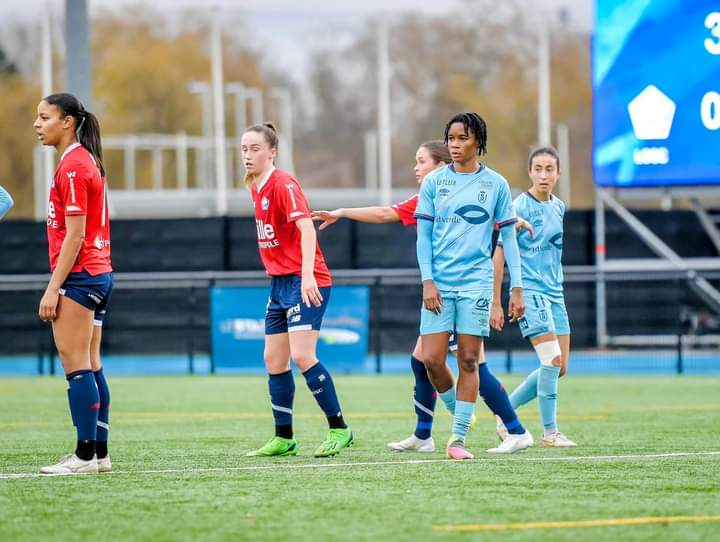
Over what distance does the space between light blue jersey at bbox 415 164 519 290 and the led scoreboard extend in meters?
10.9

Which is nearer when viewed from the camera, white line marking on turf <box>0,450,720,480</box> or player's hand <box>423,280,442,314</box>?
white line marking on turf <box>0,450,720,480</box>

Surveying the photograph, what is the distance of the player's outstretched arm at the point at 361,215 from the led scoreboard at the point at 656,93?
10.5m

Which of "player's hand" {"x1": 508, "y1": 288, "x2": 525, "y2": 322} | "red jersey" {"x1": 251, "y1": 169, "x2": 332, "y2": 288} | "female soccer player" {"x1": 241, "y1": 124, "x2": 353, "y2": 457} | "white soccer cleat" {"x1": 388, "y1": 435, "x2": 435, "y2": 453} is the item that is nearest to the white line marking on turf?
"female soccer player" {"x1": 241, "y1": 124, "x2": 353, "y2": 457}

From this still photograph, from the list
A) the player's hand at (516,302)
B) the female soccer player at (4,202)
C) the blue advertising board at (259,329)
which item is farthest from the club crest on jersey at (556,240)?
the blue advertising board at (259,329)

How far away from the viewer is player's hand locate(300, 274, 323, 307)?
8.07m

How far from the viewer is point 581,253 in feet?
78.6

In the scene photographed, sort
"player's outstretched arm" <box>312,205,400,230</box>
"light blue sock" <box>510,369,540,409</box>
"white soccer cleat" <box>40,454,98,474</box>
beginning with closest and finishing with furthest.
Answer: "white soccer cleat" <box>40,454,98,474</box>, "player's outstretched arm" <box>312,205,400,230</box>, "light blue sock" <box>510,369,540,409</box>

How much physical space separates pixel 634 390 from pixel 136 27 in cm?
4249

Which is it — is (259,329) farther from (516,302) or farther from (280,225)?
(516,302)

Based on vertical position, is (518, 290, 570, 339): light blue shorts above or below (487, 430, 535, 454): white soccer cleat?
above

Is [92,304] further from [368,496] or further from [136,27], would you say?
[136,27]

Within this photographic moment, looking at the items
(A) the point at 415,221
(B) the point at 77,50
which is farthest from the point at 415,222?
(B) the point at 77,50

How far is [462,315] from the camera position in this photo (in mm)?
8023

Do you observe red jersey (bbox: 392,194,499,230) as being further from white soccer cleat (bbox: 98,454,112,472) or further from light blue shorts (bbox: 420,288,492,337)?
white soccer cleat (bbox: 98,454,112,472)
